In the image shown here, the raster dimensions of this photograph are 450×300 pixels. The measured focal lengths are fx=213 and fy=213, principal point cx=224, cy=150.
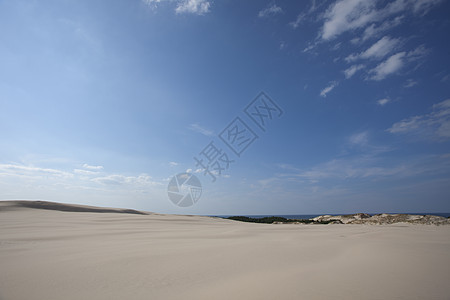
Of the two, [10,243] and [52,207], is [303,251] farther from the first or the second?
[52,207]

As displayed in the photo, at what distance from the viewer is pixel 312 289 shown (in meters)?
1.58

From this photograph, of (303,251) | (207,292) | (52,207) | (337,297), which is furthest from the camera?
(52,207)

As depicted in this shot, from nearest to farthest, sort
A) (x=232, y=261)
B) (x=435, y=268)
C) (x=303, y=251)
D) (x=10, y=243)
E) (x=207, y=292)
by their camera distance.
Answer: (x=207, y=292) → (x=435, y=268) → (x=232, y=261) → (x=303, y=251) → (x=10, y=243)

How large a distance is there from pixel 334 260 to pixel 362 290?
0.80 meters

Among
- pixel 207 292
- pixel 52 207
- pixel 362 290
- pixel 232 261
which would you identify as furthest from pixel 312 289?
pixel 52 207

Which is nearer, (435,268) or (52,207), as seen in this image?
(435,268)

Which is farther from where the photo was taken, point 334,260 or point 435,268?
point 334,260

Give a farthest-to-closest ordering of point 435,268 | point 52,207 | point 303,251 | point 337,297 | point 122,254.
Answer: point 52,207 → point 303,251 → point 122,254 → point 435,268 → point 337,297

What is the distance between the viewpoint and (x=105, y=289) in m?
1.59

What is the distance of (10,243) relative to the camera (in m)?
3.05

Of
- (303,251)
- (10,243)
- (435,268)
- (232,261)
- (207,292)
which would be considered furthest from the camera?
(10,243)

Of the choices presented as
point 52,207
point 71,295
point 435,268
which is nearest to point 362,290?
point 435,268

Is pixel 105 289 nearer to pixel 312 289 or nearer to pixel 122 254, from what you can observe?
pixel 122 254

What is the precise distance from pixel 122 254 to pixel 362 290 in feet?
7.94
